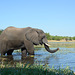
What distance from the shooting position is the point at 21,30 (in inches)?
461

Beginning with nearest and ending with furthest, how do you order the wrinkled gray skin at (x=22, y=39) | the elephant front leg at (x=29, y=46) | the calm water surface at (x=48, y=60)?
the calm water surface at (x=48, y=60) → the elephant front leg at (x=29, y=46) → the wrinkled gray skin at (x=22, y=39)

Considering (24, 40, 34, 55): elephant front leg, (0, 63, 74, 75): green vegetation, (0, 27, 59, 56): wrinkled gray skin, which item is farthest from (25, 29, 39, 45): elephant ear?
(0, 63, 74, 75): green vegetation

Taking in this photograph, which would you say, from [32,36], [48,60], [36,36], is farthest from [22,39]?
[48,60]

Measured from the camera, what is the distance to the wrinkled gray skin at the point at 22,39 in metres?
11.3

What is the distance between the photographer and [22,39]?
1143 centimetres

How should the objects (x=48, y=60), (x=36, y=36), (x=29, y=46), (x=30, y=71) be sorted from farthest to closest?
1. (x=36, y=36)
2. (x=29, y=46)
3. (x=48, y=60)
4. (x=30, y=71)

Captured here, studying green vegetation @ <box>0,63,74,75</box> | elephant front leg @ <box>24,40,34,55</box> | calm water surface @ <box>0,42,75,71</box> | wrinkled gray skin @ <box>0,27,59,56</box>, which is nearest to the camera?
green vegetation @ <box>0,63,74,75</box>

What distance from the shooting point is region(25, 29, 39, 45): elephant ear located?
448 inches

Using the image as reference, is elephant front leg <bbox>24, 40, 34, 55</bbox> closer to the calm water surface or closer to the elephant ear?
the elephant ear

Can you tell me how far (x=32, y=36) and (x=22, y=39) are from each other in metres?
0.67

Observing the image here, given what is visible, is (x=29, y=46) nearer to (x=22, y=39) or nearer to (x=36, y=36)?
(x=22, y=39)

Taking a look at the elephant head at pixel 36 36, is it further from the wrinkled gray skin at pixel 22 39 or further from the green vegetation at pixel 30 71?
the green vegetation at pixel 30 71


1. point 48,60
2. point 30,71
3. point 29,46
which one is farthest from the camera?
point 29,46

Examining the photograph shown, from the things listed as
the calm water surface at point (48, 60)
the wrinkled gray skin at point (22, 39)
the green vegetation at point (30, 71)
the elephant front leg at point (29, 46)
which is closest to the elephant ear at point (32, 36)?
the wrinkled gray skin at point (22, 39)
